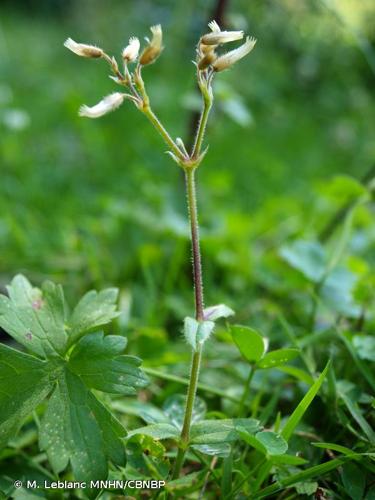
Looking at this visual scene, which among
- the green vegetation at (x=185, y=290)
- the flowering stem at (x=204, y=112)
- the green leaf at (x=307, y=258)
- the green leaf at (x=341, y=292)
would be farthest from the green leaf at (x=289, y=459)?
the green leaf at (x=307, y=258)

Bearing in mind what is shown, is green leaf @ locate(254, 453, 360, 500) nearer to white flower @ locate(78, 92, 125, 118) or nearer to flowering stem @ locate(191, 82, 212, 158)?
flowering stem @ locate(191, 82, 212, 158)

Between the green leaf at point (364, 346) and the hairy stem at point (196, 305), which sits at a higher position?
the hairy stem at point (196, 305)

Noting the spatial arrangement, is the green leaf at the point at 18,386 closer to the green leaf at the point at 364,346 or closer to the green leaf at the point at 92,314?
the green leaf at the point at 92,314

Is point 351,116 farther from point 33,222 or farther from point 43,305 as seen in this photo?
point 43,305

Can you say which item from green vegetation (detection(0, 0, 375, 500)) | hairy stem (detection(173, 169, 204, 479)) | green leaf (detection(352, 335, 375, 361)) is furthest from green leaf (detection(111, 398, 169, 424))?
green leaf (detection(352, 335, 375, 361))

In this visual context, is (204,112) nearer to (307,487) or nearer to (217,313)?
(217,313)

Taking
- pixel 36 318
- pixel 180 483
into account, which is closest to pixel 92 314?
pixel 36 318

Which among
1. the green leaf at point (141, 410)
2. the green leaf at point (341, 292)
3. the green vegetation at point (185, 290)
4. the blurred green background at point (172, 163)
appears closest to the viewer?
the green vegetation at point (185, 290)
